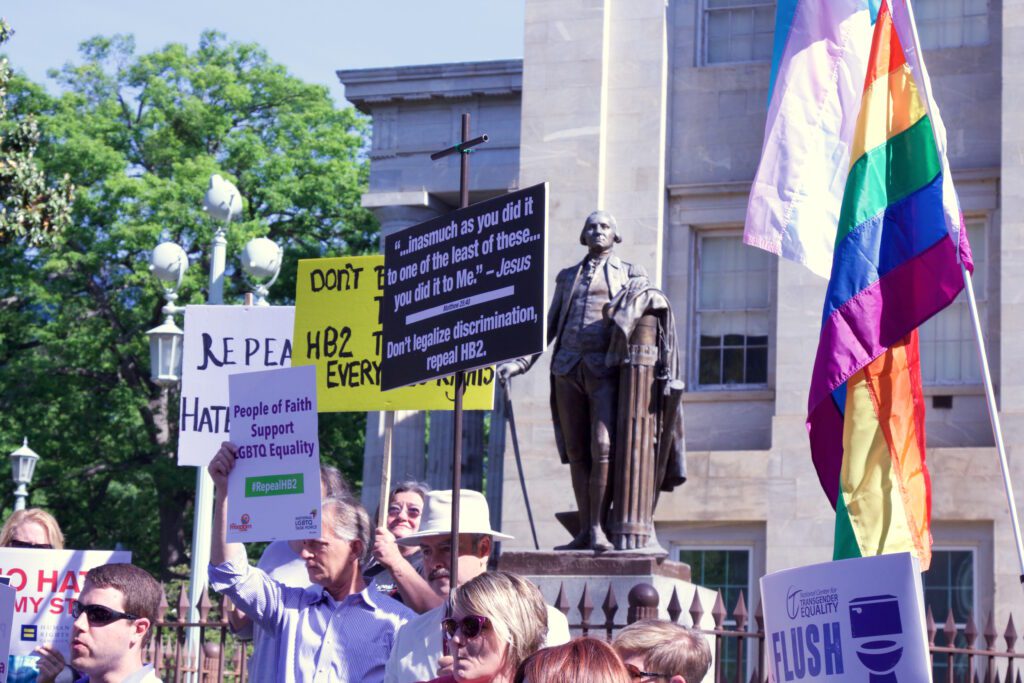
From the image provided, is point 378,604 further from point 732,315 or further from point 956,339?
point 732,315

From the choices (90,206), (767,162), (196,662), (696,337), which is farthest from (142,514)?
(767,162)

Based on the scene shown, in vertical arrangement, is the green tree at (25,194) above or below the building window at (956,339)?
above

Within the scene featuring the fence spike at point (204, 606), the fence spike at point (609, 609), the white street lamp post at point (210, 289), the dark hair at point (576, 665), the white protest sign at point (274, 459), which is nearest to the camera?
the dark hair at point (576, 665)

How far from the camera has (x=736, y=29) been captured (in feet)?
71.1

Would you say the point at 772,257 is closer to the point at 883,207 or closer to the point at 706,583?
the point at 706,583

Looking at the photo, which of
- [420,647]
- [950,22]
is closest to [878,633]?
[420,647]

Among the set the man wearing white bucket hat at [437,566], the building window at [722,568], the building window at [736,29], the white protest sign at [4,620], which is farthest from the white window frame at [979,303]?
the white protest sign at [4,620]

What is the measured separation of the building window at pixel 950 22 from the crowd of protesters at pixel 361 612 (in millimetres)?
13901

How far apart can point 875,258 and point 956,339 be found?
969 centimetres

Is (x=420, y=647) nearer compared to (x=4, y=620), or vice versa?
(x=420, y=647)

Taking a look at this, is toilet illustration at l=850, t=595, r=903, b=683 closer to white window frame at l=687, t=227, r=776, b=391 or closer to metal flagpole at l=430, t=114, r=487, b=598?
metal flagpole at l=430, t=114, r=487, b=598

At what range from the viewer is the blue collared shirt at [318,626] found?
276 inches

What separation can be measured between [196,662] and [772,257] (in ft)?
35.1

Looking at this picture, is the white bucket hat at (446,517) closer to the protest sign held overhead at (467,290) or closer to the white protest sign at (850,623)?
the protest sign held overhead at (467,290)
